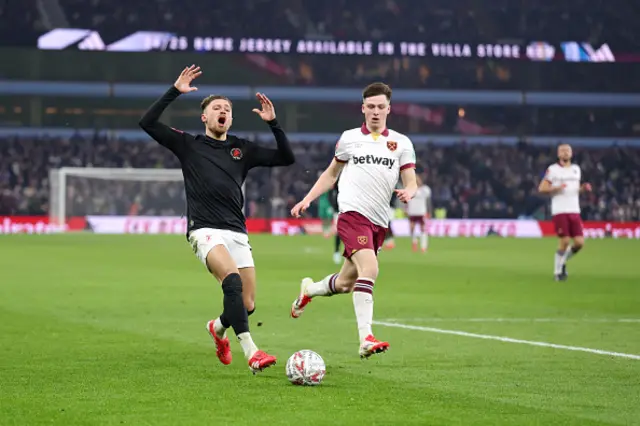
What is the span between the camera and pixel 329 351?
11664 mm

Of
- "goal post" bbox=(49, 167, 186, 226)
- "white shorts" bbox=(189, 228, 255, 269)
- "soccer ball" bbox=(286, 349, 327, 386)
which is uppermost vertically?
"goal post" bbox=(49, 167, 186, 226)

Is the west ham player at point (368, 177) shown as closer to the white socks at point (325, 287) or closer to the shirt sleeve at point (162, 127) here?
the white socks at point (325, 287)

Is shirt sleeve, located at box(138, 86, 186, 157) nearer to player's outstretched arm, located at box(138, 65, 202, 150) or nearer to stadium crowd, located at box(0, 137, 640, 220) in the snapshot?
player's outstretched arm, located at box(138, 65, 202, 150)

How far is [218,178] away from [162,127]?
25.5 inches

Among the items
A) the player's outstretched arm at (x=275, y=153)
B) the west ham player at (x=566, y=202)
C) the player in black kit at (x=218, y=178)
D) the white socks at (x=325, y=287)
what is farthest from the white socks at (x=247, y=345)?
the west ham player at (x=566, y=202)

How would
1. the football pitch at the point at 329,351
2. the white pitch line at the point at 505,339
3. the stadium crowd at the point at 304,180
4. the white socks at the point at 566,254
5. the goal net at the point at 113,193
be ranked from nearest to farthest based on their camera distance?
the football pitch at the point at 329,351 → the white pitch line at the point at 505,339 → the white socks at the point at 566,254 → the goal net at the point at 113,193 → the stadium crowd at the point at 304,180

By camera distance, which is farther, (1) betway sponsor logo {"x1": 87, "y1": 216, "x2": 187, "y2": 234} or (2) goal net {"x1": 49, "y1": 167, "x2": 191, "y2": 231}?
(1) betway sponsor logo {"x1": 87, "y1": 216, "x2": 187, "y2": 234}

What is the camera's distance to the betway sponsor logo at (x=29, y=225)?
50906 mm

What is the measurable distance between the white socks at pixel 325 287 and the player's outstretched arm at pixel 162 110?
105 inches

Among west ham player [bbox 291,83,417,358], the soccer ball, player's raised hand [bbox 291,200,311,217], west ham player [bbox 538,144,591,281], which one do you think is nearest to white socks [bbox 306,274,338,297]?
west ham player [bbox 291,83,417,358]

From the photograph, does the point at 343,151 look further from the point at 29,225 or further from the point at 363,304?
the point at 29,225

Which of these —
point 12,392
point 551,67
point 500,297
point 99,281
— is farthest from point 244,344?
point 551,67

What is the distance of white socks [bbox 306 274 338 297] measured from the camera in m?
12.1

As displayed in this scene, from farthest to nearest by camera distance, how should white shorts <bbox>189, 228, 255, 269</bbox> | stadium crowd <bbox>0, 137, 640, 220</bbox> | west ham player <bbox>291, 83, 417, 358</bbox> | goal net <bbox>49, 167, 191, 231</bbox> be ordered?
1. stadium crowd <bbox>0, 137, 640, 220</bbox>
2. goal net <bbox>49, 167, 191, 231</bbox>
3. west ham player <bbox>291, 83, 417, 358</bbox>
4. white shorts <bbox>189, 228, 255, 269</bbox>
